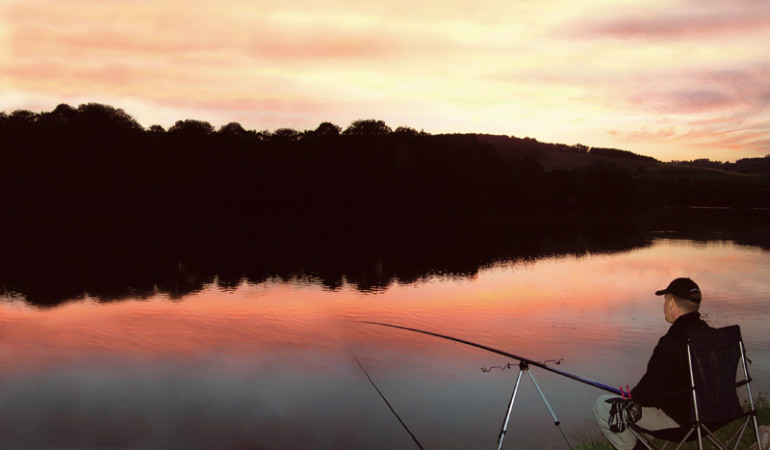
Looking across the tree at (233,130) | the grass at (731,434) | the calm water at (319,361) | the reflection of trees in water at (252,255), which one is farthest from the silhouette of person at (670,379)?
the tree at (233,130)

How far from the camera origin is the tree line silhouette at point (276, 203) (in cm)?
3566

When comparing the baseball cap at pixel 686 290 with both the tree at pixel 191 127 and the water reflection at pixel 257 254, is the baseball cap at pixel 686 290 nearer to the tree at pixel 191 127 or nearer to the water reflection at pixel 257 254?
the water reflection at pixel 257 254

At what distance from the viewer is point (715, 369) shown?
528cm

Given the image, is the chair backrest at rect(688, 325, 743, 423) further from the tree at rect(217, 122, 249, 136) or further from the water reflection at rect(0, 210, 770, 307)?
the tree at rect(217, 122, 249, 136)

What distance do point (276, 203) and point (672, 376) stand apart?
339 ft

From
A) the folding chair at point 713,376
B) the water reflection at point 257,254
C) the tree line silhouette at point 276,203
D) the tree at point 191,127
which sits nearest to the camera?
the folding chair at point 713,376

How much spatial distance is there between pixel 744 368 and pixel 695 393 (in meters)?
0.72

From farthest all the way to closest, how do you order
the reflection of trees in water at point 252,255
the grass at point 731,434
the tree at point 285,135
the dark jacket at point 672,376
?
the tree at point 285,135
the reflection of trees in water at point 252,255
the grass at point 731,434
the dark jacket at point 672,376

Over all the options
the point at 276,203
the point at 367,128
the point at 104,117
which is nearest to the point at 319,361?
the point at 276,203

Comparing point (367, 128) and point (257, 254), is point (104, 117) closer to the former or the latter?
point (367, 128)

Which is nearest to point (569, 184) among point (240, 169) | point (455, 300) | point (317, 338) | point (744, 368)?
point (240, 169)

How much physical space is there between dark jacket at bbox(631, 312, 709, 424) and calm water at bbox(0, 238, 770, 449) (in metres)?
4.22

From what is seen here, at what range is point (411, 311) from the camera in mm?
23141

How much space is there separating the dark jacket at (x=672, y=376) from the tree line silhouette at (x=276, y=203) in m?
23.5
